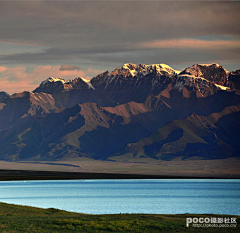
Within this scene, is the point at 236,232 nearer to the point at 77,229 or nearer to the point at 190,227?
the point at 190,227

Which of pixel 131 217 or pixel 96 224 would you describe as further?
pixel 131 217

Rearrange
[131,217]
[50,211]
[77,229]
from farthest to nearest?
[50,211], [131,217], [77,229]

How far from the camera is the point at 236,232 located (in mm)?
46906

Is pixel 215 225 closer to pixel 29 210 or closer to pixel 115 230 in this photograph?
pixel 115 230

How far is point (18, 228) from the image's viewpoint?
165 ft

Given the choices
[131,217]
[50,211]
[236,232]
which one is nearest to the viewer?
[236,232]

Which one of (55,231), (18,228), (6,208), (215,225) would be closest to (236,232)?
(215,225)

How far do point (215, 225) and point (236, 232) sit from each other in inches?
191

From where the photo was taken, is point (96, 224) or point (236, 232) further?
point (96, 224)

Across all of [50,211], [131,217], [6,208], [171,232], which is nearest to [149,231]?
[171,232]

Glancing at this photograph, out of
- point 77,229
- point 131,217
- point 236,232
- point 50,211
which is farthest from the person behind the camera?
point 50,211

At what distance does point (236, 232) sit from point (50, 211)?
33.8 m

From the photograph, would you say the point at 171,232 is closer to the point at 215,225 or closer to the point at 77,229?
the point at 215,225

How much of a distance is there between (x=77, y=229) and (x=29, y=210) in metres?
23.7
